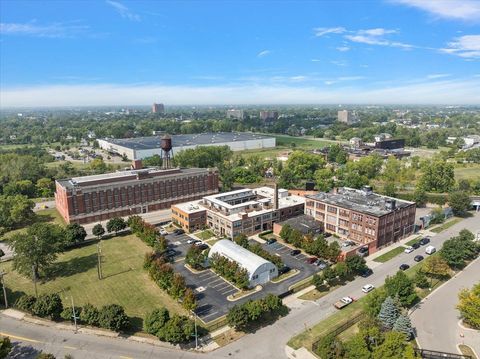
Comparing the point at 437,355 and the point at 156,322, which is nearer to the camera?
the point at 437,355

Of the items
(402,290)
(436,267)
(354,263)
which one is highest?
(402,290)

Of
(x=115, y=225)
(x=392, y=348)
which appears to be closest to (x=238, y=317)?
(x=392, y=348)

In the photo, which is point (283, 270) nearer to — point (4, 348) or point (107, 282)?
point (107, 282)

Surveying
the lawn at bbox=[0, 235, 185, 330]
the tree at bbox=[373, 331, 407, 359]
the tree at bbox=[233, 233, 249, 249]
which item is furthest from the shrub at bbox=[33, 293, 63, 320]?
the tree at bbox=[373, 331, 407, 359]

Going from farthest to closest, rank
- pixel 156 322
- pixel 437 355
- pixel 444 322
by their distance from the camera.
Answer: pixel 444 322
pixel 156 322
pixel 437 355

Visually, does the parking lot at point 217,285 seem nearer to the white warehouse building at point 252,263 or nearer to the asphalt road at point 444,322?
the white warehouse building at point 252,263

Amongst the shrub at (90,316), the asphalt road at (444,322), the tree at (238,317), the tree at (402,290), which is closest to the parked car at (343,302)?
the tree at (402,290)
